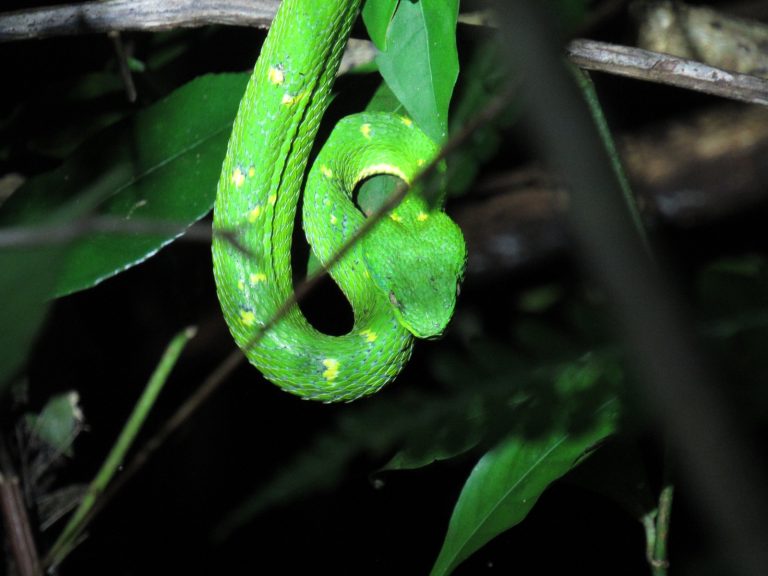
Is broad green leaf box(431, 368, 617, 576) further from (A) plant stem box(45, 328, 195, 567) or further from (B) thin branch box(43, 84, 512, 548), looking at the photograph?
(A) plant stem box(45, 328, 195, 567)

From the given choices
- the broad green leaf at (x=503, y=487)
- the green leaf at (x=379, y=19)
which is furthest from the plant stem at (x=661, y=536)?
the green leaf at (x=379, y=19)

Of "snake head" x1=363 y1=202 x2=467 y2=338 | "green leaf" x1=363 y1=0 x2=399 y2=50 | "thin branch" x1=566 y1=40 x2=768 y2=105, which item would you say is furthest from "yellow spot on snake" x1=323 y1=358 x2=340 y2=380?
"thin branch" x1=566 y1=40 x2=768 y2=105

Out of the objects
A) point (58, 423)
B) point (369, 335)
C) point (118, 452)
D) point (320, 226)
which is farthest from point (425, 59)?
point (58, 423)

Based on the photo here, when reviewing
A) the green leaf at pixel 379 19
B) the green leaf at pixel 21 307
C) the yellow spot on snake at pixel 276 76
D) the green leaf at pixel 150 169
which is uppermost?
the green leaf at pixel 21 307

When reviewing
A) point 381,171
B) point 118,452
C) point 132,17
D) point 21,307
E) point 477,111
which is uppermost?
point 21,307

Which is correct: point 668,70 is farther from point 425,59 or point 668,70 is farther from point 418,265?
point 418,265

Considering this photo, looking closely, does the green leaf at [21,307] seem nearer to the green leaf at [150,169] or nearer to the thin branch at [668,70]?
the green leaf at [150,169]

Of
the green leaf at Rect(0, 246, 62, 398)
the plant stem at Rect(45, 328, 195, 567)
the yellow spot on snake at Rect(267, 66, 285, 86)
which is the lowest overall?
the plant stem at Rect(45, 328, 195, 567)
